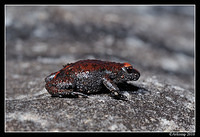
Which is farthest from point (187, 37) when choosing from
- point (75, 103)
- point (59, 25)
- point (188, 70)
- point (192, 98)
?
point (75, 103)

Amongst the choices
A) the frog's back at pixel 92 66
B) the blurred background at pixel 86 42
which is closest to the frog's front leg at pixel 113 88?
the frog's back at pixel 92 66

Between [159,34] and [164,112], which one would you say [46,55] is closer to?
[164,112]

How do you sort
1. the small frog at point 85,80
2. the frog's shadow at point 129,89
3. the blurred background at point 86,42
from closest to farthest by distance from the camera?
1. the small frog at point 85,80
2. the frog's shadow at point 129,89
3. the blurred background at point 86,42

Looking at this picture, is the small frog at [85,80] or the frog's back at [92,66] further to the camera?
the frog's back at [92,66]

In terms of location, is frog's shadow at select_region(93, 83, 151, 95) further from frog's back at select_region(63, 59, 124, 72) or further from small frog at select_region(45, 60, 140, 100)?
frog's back at select_region(63, 59, 124, 72)

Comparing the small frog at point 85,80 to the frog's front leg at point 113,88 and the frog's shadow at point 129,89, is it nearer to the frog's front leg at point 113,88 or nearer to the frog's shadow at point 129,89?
the frog's front leg at point 113,88

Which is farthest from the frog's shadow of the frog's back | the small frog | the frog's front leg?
the frog's back

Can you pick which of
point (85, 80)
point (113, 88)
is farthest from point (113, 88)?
point (85, 80)
